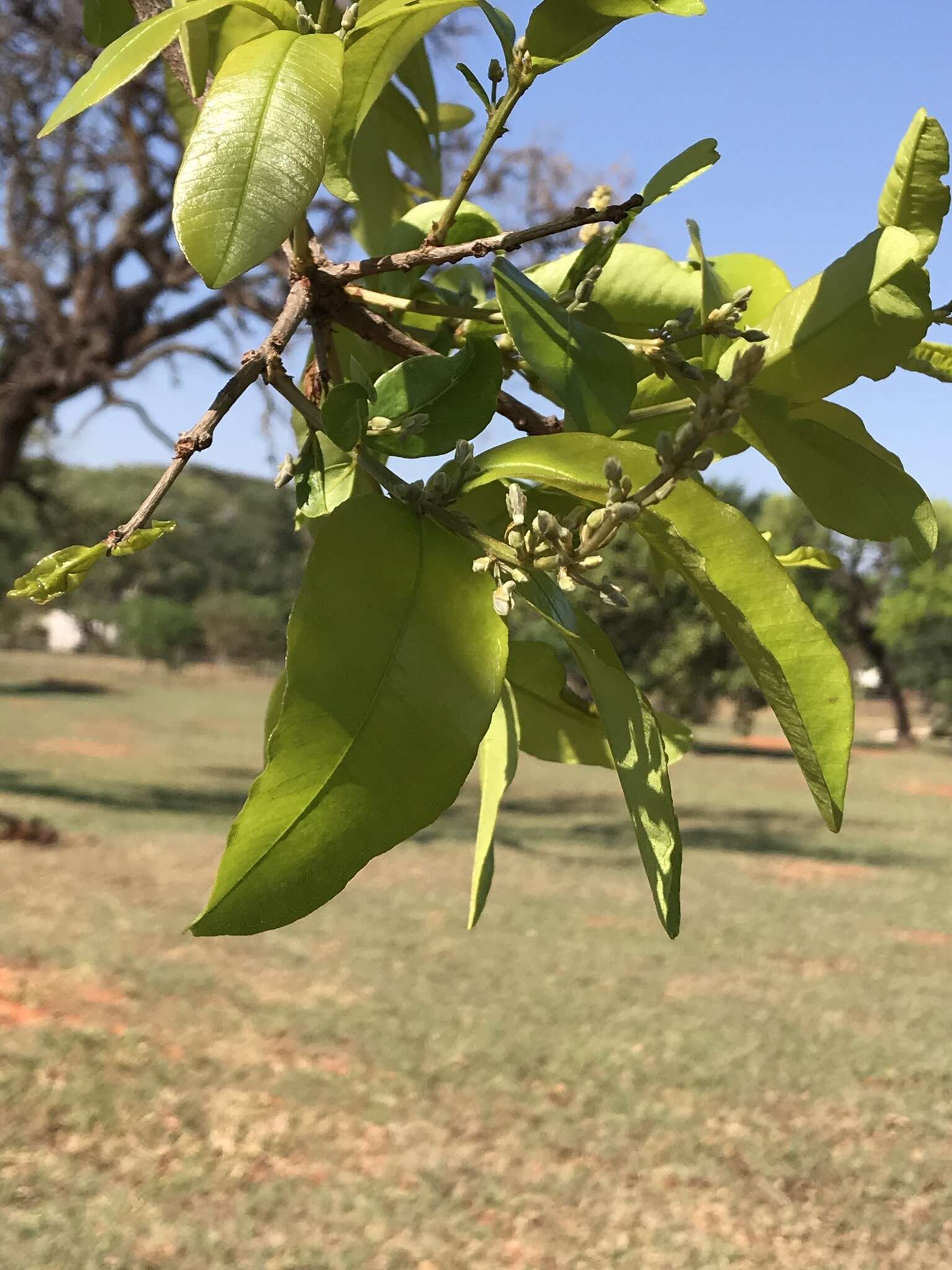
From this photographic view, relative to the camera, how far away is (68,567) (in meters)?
0.35

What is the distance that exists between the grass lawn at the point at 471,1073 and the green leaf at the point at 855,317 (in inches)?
111

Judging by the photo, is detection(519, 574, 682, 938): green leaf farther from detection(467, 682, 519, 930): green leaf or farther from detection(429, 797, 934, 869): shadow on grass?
detection(429, 797, 934, 869): shadow on grass

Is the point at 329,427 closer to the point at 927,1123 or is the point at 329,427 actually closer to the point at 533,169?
the point at 927,1123

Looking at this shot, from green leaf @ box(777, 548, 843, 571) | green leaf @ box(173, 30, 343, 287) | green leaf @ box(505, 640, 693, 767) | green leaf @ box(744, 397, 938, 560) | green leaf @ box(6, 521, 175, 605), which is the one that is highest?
green leaf @ box(173, 30, 343, 287)

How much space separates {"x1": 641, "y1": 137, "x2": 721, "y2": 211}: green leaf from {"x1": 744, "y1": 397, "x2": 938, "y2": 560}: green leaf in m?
0.09

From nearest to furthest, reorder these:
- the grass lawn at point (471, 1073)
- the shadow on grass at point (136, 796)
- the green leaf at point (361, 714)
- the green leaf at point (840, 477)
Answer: the green leaf at point (361, 714)
the green leaf at point (840, 477)
the grass lawn at point (471, 1073)
the shadow on grass at point (136, 796)

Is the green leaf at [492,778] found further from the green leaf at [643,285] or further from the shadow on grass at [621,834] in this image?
the shadow on grass at [621,834]

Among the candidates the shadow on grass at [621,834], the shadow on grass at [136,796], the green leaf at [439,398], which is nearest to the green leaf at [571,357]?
the green leaf at [439,398]

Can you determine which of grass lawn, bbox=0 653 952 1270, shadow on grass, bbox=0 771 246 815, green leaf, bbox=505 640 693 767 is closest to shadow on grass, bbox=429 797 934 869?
grass lawn, bbox=0 653 952 1270

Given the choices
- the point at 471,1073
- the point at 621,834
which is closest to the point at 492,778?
the point at 471,1073

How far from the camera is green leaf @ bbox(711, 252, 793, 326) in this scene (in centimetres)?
46

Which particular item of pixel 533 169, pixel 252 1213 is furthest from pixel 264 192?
pixel 533 169

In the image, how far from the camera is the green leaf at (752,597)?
0.32 m

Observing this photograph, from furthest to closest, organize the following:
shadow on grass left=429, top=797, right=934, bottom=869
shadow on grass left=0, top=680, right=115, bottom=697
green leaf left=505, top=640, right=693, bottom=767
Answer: shadow on grass left=0, top=680, right=115, bottom=697 → shadow on grass left=429, top=797, right=934, bottom=869 → green leaf left=505, top=640, right=693, bottom=767
